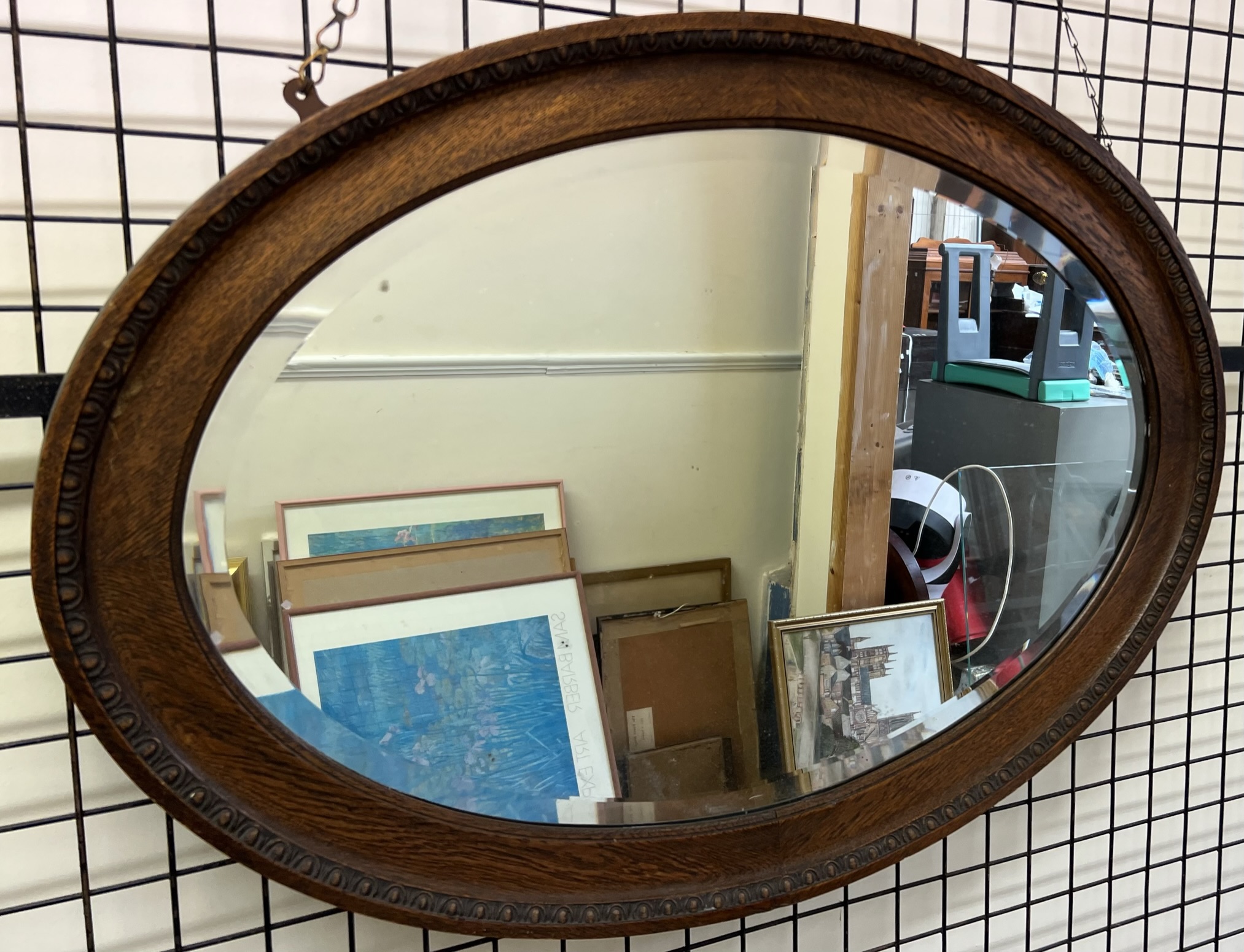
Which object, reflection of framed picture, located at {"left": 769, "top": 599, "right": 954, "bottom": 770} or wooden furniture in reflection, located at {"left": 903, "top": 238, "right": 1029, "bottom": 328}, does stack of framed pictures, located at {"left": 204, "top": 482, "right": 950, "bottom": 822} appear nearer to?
reflection of framed picture, located at {"left": 769, "top": 599, "right": 954, "bottom": 770}

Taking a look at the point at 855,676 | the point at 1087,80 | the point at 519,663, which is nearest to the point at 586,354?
the point at 519,663

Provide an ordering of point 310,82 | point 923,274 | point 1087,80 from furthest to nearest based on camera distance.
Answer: point 1087,80 < point 923,274 < point 310,82

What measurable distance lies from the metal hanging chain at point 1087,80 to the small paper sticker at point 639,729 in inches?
23.2

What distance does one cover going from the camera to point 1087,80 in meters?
0.71

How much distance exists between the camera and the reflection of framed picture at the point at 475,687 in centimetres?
51

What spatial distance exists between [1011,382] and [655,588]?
1.04 ft

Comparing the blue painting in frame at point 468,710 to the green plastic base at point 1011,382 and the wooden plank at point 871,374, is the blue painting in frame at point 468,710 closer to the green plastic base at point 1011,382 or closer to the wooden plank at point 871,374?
the wooden plank at point 871,374

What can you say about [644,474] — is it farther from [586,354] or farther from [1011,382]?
[1011,382]

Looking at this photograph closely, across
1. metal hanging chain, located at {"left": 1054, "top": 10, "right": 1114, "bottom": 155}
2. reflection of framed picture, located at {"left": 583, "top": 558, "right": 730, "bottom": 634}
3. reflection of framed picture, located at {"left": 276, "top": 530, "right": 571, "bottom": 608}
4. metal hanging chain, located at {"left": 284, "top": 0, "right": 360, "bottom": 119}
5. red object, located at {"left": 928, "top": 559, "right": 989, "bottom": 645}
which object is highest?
metal hanging chain, located at {"left": 1054, "top": 10, "right": 1114, "bottom": 155}

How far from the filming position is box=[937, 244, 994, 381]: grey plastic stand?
1.95ft

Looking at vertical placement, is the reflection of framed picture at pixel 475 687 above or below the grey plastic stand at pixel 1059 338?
below

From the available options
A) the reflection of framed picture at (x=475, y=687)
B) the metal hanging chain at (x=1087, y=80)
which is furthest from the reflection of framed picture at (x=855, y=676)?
the metal hanging chain at (x=1087, y=80)

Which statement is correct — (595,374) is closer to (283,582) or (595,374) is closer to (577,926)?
(283,582)

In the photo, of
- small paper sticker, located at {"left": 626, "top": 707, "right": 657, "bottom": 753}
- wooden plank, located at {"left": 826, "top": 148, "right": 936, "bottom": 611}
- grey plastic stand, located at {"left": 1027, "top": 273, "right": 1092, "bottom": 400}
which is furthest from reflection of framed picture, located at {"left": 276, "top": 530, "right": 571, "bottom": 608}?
grey plastic stand, located at {"left": 1027, "top": 273, "right": 1092, "bottom": 400}
